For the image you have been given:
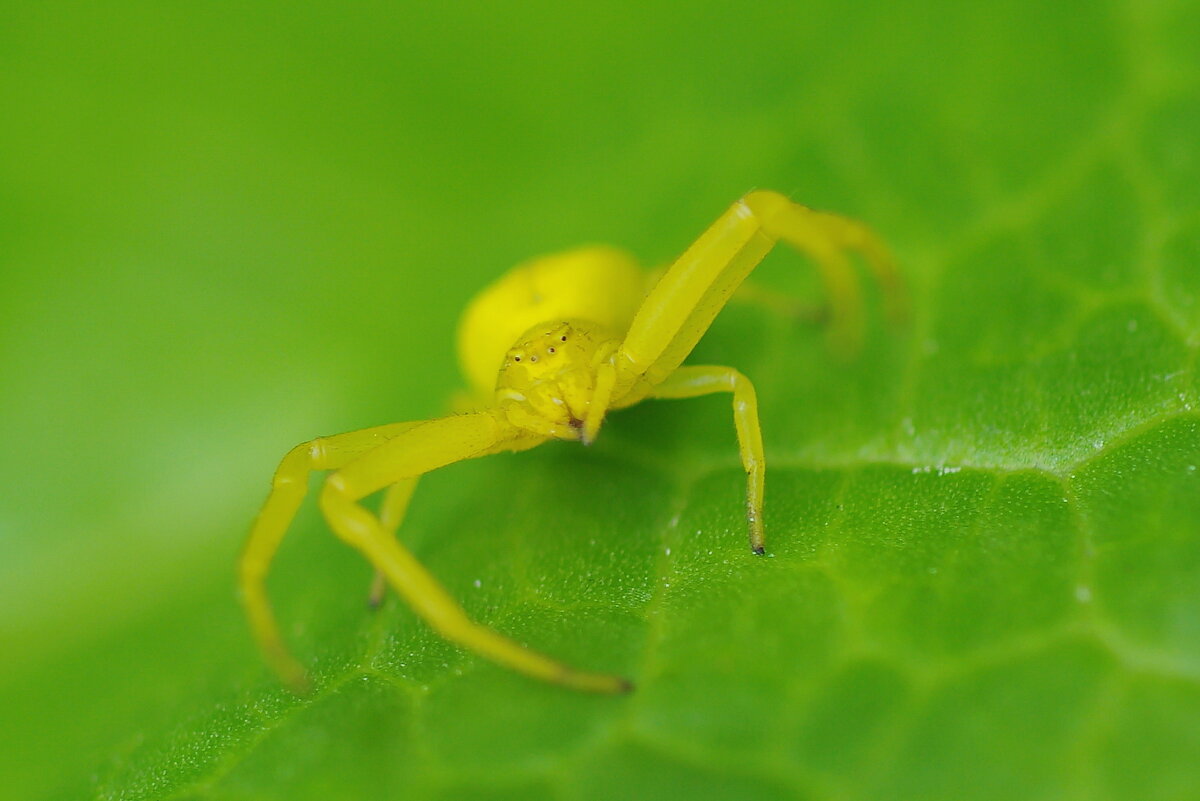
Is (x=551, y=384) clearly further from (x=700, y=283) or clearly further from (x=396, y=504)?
(x=396, y=504)

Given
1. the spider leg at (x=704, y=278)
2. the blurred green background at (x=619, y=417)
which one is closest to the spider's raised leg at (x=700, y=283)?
the spider leg at (x=704, y=278)

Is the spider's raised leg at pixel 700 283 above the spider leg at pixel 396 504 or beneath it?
above

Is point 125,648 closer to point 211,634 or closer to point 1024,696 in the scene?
point 211,634

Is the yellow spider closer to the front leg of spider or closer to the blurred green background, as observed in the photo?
the front leg of spider

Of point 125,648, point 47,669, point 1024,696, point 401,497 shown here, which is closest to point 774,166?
point 401,497

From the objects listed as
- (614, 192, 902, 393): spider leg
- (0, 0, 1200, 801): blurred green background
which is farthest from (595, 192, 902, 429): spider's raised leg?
(0, 0, 1200, 801): blurred green background

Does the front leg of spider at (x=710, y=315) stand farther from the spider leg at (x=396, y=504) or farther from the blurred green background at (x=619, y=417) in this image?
the spider leg at (x=396, y=504)
